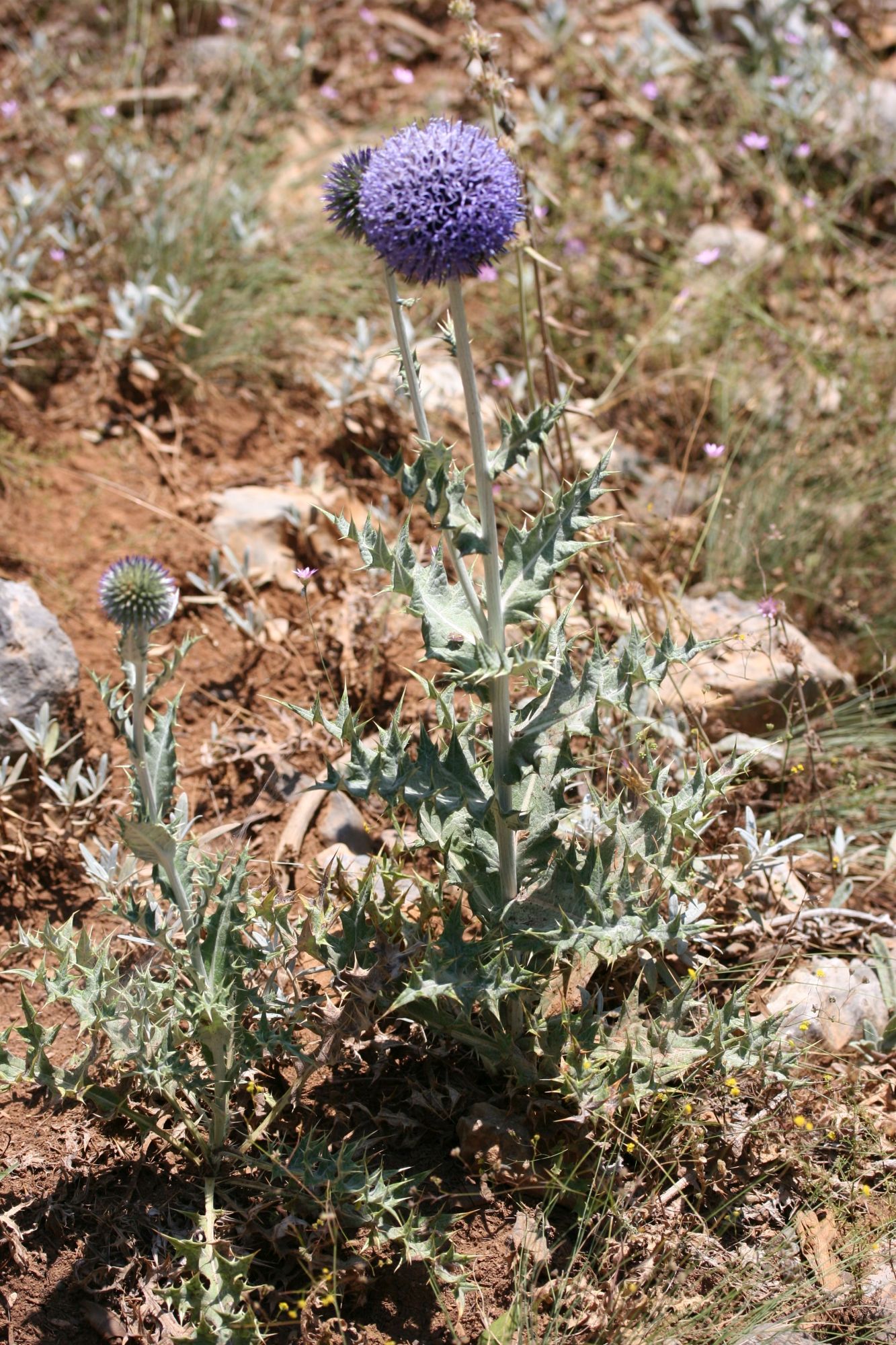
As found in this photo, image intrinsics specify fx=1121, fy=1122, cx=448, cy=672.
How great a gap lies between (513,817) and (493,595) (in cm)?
56

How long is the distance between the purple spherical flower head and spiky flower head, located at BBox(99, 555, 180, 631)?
35.3 inches

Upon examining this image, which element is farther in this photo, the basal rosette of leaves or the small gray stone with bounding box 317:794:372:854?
the small gray stone with bounding box 317:794:372:854

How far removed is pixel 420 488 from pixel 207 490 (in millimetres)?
2639

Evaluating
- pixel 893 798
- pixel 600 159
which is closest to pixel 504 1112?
Answer: pixel 893 798

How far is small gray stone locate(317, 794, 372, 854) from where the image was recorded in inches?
152

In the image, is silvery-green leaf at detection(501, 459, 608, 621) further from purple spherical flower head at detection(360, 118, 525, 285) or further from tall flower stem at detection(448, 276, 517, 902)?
purple spherical flower head at detection(360, 118, 525, 285)

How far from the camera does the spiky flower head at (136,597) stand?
2.56 metres

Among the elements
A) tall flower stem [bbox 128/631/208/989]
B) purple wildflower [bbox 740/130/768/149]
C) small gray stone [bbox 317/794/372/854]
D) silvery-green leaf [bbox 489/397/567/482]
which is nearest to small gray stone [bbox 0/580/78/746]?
small gray stone [bbox 317/794/372/854]

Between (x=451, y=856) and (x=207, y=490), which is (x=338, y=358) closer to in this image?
(x=207, y=490)

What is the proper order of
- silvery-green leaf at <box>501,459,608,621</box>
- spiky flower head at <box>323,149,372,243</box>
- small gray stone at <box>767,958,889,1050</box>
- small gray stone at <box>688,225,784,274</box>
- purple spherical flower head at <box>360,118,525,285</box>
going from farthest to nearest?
small gray stone at <box>688,225,784,274</box>, small gray stone at <box>767,958,889,1050</box>, spiky flower head at <box>323,149,372,243</box>, silvery-green leaf at <box>501,459,608,621</box>, purple spherical flower head at <box>360,118,525,285</box>

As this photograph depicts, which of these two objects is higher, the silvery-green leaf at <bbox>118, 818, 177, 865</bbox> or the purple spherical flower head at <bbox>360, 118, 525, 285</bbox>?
the purple spherical flower head at <bbox>360, 118, 525, 285</bbox>

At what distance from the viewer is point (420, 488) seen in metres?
2.52

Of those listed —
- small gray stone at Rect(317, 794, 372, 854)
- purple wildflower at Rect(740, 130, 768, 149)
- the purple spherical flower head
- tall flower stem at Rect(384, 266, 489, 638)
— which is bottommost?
small gray stone at Rect(317, 794, 372, 854)

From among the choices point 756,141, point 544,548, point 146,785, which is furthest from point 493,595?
point 756,141
